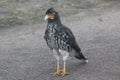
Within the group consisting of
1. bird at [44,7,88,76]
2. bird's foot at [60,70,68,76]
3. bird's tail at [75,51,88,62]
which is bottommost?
bird's foot at [60,70,68,76]

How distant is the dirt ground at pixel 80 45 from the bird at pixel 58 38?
1.04 ft

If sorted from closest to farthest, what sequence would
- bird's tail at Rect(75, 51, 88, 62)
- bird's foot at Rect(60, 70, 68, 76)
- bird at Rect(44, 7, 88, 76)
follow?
bird at Rect(44, 7, 88, 76)
bird's foot at Rect(60, 70, 68, 76)
bird's tail at Rect(75, 51, 88, 62)

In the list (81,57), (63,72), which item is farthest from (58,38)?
(81,57)

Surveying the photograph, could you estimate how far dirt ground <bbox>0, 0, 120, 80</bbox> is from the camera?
719cm

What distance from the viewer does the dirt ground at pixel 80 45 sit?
7.19 meters

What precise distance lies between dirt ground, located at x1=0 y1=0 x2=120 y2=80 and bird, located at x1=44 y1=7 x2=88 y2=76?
1.04 feet

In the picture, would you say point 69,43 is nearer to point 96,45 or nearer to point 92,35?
point 96,45

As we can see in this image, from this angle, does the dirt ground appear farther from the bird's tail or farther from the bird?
the bird

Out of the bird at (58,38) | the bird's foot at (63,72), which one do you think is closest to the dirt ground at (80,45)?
the bird's foot at (63,72)

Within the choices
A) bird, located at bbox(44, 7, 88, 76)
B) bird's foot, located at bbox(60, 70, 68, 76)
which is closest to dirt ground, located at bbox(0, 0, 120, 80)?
bird's foot, located at bbox(60, 70, 68, 76)

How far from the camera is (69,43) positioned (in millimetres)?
7051

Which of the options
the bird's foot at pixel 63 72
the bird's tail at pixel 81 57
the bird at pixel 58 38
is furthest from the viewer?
the bird's tail at pixel 81 57

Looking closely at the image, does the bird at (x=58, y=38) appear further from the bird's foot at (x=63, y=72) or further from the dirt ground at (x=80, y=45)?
the dirt ground at (x=80, y=45)

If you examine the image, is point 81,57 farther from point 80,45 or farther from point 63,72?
point 80,45
